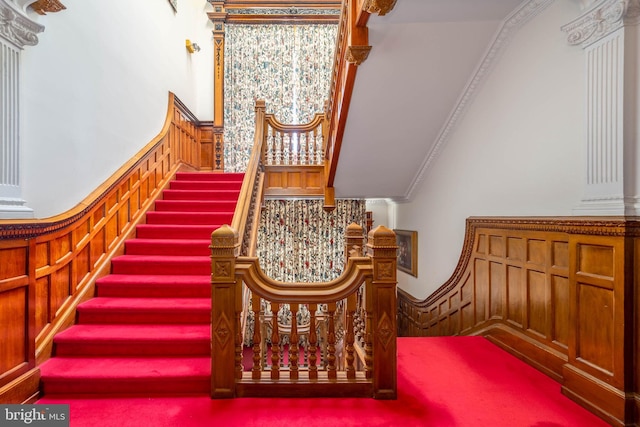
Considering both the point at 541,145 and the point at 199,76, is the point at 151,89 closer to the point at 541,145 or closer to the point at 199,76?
the point at 199,76

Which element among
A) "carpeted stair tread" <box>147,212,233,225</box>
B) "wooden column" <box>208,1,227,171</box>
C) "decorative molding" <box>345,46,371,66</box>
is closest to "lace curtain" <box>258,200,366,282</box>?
"wooden column" <box>208,1,227,171</box>

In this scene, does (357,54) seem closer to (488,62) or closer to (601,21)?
(488,62)

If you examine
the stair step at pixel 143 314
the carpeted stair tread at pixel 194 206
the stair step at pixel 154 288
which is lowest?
the stair step at pixel 143 314

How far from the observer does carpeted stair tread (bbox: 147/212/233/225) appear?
12.8ft

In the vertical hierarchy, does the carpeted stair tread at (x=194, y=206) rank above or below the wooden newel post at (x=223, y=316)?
above

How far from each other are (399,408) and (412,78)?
2.71 metres

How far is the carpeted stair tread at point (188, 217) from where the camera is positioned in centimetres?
389

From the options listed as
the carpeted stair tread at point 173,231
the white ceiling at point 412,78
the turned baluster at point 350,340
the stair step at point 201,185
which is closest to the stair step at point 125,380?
the turned baluster at point 350,340

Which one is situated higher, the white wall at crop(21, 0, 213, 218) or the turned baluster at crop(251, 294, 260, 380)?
the white wall at crop(21, 0, 213, 218)

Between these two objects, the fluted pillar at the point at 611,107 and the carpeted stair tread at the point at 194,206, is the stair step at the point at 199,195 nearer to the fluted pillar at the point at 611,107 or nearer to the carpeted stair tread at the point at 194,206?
the carpeted stair tread at the point at 194,206

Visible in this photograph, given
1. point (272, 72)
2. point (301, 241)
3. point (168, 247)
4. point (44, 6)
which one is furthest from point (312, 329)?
point (272, 72)

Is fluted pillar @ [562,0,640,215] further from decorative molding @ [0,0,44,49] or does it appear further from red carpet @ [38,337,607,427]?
decorative molding @ [0,0,44,49]

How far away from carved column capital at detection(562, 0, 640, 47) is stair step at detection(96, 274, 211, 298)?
121 inches

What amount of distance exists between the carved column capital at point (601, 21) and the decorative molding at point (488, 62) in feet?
1.79
